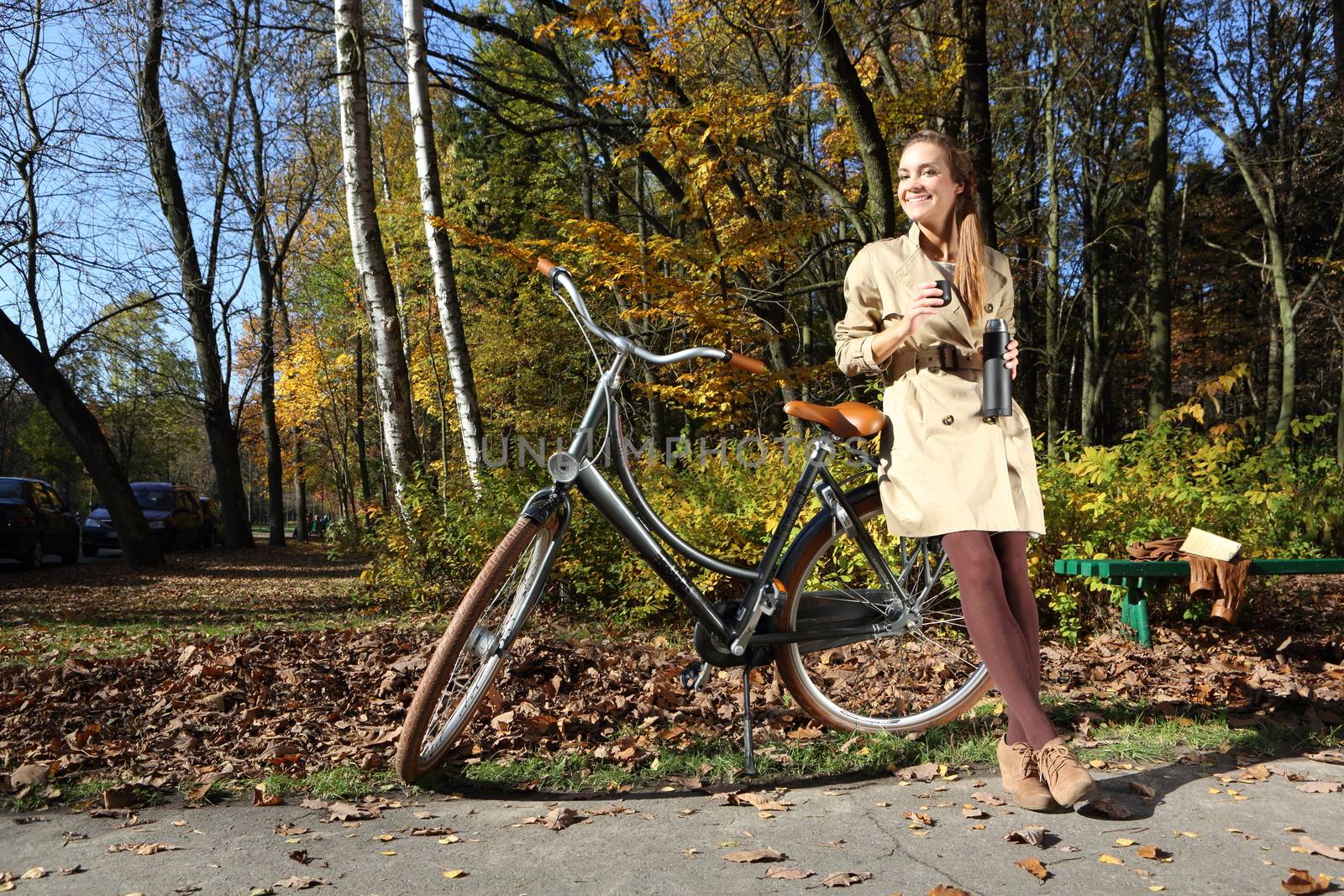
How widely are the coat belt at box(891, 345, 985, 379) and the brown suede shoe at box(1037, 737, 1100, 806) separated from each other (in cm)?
123

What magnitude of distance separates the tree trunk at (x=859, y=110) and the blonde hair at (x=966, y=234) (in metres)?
5.89

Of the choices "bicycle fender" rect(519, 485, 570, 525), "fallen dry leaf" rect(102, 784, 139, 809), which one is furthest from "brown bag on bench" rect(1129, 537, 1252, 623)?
"fallen dry leaf" rect(102, 784, 139, 809)

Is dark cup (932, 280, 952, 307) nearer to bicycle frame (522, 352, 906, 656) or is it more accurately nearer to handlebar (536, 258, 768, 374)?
handlebar (536, 258, 768, 374)

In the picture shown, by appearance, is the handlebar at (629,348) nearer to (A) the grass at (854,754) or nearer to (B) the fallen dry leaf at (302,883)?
(A) the grass at (854,754)

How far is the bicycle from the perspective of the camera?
3273mm

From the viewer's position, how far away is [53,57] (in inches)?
499

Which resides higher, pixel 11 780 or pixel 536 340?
pixel 536 340

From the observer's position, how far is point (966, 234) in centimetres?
340

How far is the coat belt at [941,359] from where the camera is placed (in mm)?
3338

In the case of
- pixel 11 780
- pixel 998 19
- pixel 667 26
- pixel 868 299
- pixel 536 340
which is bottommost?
pixel 11 780

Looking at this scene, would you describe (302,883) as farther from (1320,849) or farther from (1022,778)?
(1320,849)

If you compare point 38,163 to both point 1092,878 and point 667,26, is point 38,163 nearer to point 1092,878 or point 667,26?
point 667,26

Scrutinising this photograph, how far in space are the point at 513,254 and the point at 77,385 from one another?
19.6 m

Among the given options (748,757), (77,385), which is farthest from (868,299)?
(77,385)
